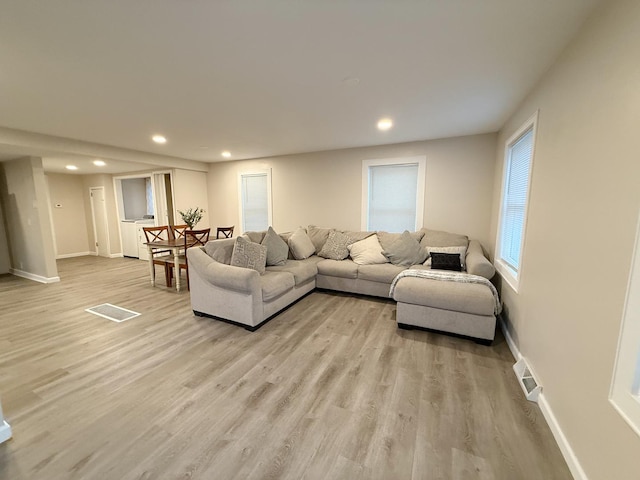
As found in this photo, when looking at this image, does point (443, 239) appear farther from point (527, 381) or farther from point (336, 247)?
point (527, 381)

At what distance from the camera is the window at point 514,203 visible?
8.41ft

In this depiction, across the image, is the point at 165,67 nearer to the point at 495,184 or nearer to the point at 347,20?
the point at 347,20

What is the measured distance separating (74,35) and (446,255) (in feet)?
13.1

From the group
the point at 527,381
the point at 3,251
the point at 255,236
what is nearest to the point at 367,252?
the point at 255,236

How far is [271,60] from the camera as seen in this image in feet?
6.04

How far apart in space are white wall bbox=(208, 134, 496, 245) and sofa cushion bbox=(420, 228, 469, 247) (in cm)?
24

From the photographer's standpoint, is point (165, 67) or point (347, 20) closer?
point (347, 20)

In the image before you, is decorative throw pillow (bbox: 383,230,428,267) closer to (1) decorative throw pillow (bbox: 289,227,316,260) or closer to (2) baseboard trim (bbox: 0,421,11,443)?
(1) decorative throw pillow (bbox: 289,227,316,260)

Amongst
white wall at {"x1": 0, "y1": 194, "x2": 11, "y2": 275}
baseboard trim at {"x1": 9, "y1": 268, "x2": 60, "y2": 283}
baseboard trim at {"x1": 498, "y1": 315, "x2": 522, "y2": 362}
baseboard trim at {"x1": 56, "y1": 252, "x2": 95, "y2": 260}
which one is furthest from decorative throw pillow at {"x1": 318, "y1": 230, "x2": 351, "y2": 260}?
baseboard trim at {"x1": 56, "y1": 252, "x2": 95, "y2": 260}

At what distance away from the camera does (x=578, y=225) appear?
146 cm

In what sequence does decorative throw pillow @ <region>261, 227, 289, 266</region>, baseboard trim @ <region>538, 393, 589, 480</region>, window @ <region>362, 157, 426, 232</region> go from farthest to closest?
window @ <region>362, 157, 426, 232</region>
decorative throw pillow @ <region>261, 227, 289, 266</region>
baseboard trim @ <region>538, 393, 589, 480</region>

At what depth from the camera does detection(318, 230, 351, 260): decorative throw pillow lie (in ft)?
14.1

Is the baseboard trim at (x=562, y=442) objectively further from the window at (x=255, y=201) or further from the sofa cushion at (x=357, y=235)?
the window at (x=255, y=201)

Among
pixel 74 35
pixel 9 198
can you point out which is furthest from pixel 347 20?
pixel 9 198
